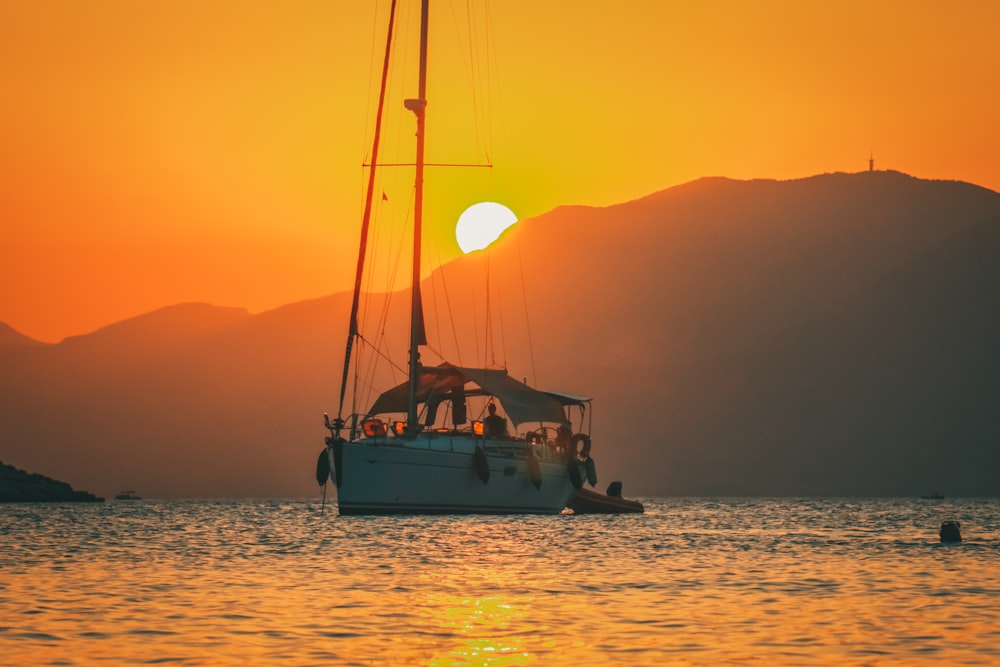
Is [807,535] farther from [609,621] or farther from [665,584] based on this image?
[609,621]

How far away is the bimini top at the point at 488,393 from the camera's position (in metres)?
73.2

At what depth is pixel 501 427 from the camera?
70.8 metres

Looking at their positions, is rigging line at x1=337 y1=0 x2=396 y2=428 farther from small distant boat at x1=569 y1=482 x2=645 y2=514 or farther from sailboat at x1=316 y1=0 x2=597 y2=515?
small distant boat at x1=569 y1=482 x2=645 y2=514

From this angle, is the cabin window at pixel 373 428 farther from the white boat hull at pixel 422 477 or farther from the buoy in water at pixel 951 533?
the buoy in water at pixel 951 533

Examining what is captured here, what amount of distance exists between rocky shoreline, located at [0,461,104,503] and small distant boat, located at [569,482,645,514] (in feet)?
318

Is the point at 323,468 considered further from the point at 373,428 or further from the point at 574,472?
the point at 574,472

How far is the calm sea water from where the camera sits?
70.6 feet

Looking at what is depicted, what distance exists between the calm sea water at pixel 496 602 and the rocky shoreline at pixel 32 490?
12211 centimetres

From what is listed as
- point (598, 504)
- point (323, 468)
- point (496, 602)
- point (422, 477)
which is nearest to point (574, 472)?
point (598, 504)

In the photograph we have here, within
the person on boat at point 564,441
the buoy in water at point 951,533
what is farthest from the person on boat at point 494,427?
the buoy in water at point 951,533

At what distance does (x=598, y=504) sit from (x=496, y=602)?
57983mm

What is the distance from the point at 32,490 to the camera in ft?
576

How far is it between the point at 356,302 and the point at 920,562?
31.2 m

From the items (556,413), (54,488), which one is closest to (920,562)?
(556,413)
